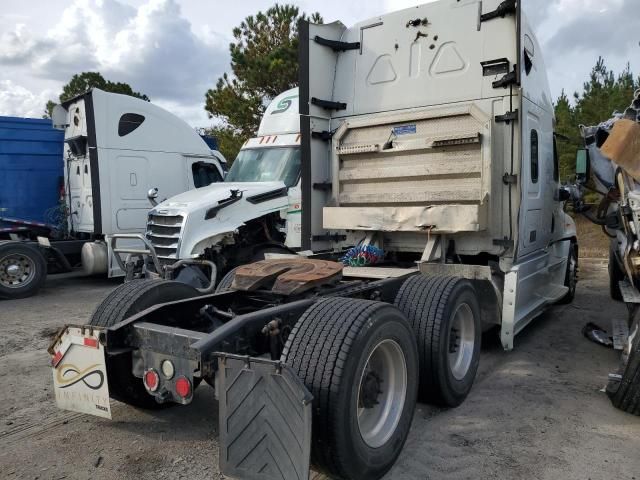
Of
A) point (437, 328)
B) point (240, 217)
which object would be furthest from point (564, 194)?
point (240, 217)

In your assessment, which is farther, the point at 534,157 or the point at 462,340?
the point at 534,157

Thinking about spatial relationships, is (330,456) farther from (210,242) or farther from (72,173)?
(72,173)

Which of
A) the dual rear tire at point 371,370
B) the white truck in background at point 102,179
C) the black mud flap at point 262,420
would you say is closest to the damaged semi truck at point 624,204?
the dual rear tire at point 371,370

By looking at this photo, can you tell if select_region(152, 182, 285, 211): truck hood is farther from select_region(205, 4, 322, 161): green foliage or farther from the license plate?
select_region(205, 4, 322, 161): green foliage

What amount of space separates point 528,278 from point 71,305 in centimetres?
687

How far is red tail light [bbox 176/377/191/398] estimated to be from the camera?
2.88 m

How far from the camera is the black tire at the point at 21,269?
913 cm

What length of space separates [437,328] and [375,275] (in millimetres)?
1027

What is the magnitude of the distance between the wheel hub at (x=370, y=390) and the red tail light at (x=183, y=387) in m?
0.99

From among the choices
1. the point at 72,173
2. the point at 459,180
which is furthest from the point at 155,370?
the point at 72,173

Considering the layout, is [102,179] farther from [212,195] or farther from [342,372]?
[342,372]

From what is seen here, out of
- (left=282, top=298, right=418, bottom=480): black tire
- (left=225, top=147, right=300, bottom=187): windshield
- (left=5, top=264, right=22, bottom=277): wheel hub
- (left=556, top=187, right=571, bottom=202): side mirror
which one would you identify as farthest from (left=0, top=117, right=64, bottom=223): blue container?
(left=556, top=187, right=571, bottom=202): side mirror

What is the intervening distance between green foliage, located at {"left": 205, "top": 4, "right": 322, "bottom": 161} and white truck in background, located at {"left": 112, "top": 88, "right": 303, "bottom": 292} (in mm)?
11229

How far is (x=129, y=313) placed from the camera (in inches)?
148
